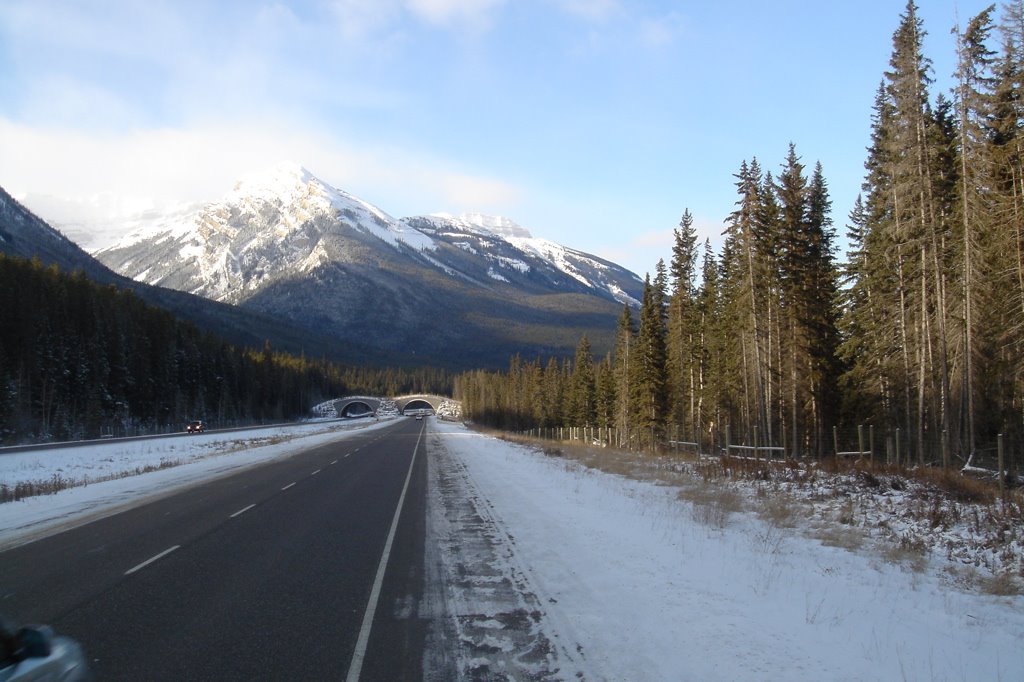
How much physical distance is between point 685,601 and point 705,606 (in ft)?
0.86

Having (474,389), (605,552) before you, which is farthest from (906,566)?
(474,389)

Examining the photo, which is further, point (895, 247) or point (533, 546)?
point (895, 247)

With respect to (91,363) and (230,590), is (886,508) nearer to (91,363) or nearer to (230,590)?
(230,590)

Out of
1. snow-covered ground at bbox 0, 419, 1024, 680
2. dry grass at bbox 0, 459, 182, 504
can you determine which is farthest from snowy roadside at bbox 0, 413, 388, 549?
snow-covered ground at bbox 0, 419, 1024, 680

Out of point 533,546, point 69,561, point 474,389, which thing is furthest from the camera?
point 474,389

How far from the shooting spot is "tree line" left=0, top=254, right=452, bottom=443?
6319 cm

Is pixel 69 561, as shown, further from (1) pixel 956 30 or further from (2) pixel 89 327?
(2) pixel 89 327

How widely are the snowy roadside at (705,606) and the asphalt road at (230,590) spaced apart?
0.85 m

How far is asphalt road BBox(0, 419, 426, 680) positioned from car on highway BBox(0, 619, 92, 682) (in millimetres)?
2028

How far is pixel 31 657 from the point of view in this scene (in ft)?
12.1

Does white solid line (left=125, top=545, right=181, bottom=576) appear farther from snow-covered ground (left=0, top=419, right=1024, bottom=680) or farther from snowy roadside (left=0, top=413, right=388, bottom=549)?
snow-covered ground (left=0, top=419, right=1024, bottom=680)

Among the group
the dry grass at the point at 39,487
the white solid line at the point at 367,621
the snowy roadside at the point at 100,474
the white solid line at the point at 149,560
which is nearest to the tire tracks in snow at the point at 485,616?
the white solid line at the point at 367,621

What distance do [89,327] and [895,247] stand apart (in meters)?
76.7

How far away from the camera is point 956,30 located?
81.9 ft
